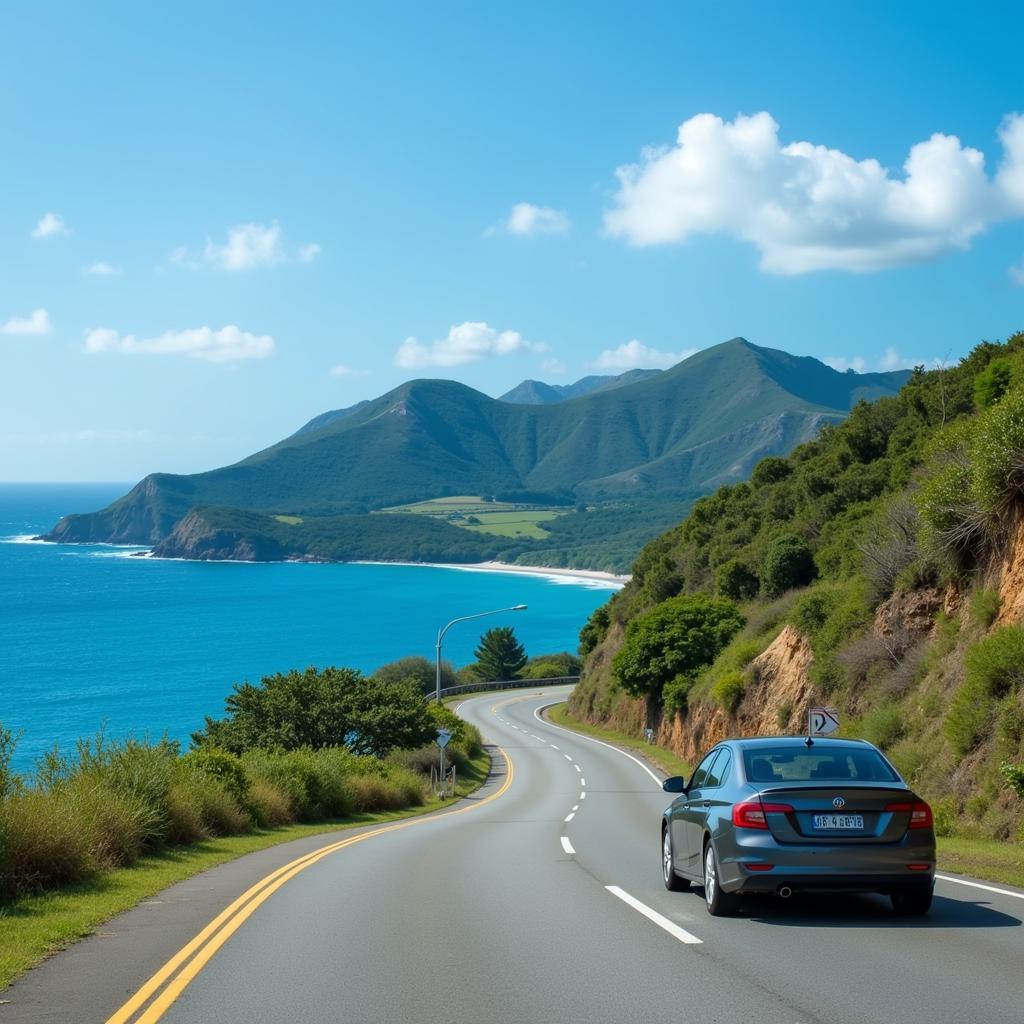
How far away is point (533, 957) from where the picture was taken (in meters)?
8.05

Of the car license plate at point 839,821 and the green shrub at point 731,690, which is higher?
the car license plate at point 839,821

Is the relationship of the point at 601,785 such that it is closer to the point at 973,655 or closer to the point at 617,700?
the point at 973,655

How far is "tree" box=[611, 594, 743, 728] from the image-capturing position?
55.1 metres

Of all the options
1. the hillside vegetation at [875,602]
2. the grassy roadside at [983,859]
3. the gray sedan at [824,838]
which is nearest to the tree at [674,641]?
the hillside vegetation at [875,602]

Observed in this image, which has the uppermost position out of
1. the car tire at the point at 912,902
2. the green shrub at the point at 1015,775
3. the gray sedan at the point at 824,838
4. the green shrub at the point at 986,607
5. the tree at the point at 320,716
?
the green shrub at the point at 986,607

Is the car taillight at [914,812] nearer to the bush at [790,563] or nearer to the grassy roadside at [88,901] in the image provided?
the grassy roadside at [88,901]

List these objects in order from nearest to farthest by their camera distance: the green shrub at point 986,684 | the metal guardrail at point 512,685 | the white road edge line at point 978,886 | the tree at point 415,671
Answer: the white road edge line at point 978,886, the green shrub at point 986,684, the tree at point 415,671, the metal guardrail at point 512,685

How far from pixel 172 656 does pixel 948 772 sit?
107m

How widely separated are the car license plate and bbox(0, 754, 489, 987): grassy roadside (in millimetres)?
5795

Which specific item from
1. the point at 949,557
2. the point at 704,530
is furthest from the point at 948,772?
the point at 704,530

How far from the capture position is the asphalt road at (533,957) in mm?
6590

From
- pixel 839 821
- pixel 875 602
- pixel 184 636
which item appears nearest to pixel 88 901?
pixel 839 821

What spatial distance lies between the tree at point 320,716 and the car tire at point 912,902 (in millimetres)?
30390

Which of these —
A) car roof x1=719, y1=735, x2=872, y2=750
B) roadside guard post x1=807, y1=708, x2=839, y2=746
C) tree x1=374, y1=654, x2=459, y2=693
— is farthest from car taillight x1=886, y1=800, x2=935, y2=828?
tree x1=374, y1=654, x2=459, y2=693
